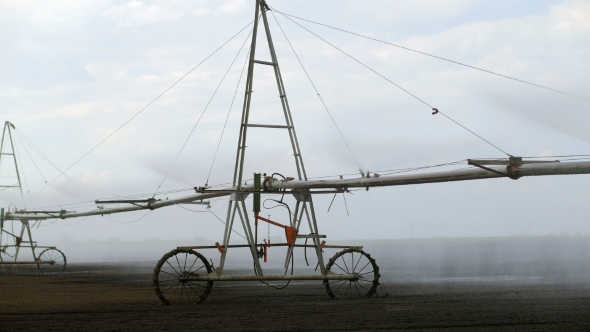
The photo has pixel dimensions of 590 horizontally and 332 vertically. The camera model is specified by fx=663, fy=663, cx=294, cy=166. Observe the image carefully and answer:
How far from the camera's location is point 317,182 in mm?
19188

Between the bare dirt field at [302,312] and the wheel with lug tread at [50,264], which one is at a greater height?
the wheel with lug tread at [50,264]

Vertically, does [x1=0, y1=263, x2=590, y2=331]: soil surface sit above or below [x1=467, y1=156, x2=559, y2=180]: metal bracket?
below

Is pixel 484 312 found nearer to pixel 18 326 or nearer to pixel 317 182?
pixel 317 182

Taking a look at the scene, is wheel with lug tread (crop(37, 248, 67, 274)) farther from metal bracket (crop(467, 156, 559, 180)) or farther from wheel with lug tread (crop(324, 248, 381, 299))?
metal bracket (crop(467, 156, 559, 180))

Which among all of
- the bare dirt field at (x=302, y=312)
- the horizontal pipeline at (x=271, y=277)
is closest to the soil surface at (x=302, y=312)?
the bare dirt field at (x=302, y=312)

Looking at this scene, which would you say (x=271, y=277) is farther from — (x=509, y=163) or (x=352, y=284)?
(x=352, y=284)

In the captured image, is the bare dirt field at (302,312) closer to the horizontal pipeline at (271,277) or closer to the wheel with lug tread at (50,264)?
the horizontal pipeline at (271,277)

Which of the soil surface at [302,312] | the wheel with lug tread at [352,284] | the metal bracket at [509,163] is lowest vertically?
the soil surface at [302,312]

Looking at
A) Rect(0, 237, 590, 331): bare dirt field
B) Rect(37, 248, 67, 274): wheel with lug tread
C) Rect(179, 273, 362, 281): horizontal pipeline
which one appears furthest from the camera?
Rect(37, 248, 67, 274): wheel with lug tread

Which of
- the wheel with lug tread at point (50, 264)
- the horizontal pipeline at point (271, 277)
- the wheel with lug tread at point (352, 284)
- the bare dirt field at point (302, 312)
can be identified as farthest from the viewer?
the wheel with lug tread at point (50, 264)

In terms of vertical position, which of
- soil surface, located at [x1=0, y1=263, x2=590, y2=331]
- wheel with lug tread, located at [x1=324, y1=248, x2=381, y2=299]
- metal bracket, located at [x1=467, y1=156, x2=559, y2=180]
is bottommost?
soil surface, located at [x1=0, y1=263, x2=590, y2=331]

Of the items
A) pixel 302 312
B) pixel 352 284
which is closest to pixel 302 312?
pixel 302 312

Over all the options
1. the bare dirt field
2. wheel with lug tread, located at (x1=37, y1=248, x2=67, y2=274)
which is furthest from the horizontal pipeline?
wheel with lug tread, located at (x1=37, y1=248, x2=67, y2=274)

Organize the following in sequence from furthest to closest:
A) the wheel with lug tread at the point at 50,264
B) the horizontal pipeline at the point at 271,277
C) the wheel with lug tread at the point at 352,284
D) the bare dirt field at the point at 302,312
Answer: the wheel with lug tread at the point at 50,264
the wheel with lug tread at the point at 352,284
the horizontal pipeline at the point at 271,277
the bare dirt field at the point at 302,312
